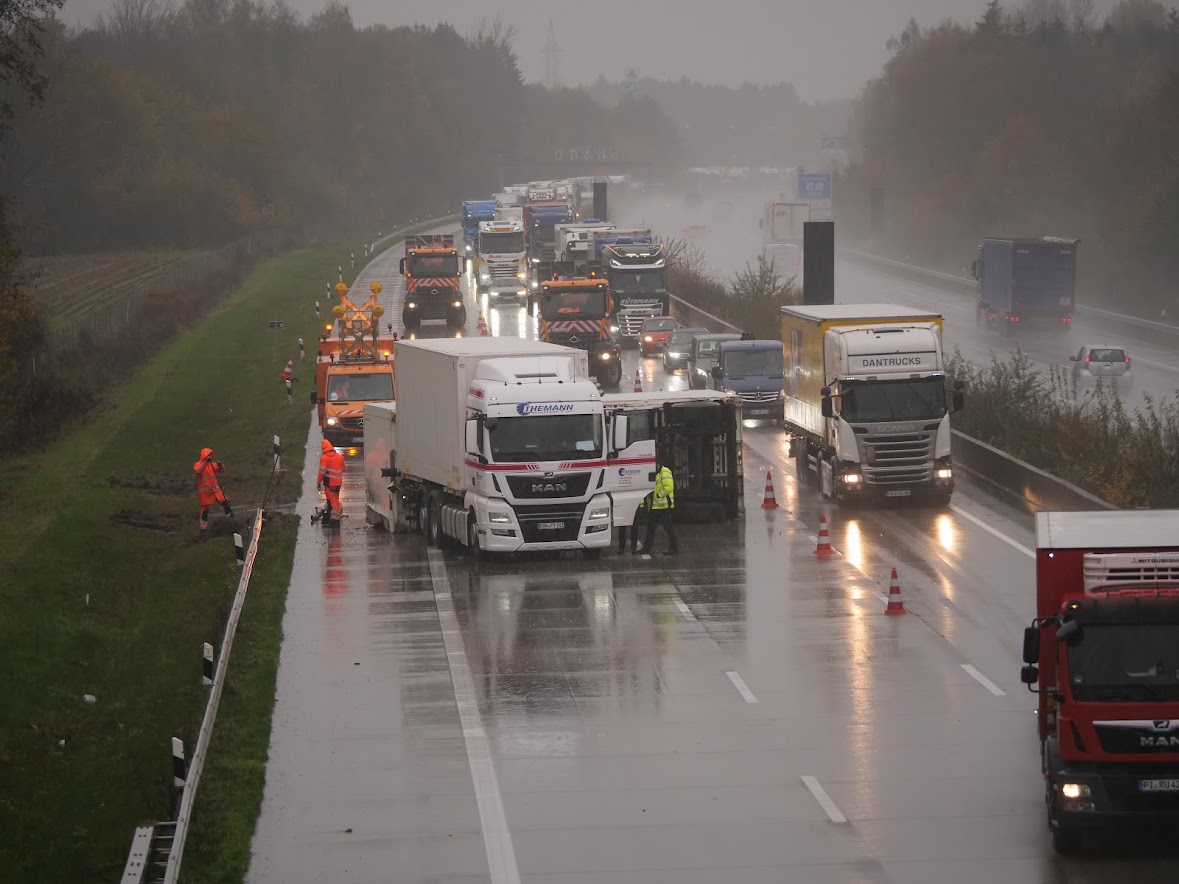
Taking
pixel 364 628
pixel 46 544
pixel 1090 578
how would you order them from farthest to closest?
pixel 46 544 < pixel 364 628 < pixel 1090 578

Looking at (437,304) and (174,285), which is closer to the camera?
(437,304)

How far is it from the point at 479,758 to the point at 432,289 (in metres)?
49.7

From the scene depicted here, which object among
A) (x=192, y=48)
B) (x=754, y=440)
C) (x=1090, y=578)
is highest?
(x=192, y=48)

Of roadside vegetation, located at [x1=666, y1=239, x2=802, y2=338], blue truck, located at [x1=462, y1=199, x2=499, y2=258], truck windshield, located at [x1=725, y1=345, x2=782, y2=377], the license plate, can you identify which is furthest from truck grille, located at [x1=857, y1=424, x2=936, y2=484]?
blue truck, located at [x1=462, y1=199, x2=499, y2=258]

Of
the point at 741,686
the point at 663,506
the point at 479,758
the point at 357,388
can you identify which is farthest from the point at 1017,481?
the point at 479,758

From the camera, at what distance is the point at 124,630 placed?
84.4 ft

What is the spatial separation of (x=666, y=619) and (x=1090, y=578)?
34.1ft

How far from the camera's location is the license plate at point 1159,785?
516 inches

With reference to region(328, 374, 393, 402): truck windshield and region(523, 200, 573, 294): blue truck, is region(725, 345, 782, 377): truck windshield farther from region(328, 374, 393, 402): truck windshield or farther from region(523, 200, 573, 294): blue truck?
region(523, 200, 573, 294): blue truck

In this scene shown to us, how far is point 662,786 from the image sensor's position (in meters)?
16.3

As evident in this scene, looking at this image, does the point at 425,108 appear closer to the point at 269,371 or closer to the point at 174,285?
the point at 174,285

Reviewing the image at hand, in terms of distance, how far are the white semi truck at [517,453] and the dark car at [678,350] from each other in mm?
26405

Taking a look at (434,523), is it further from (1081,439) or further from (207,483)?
(1081,439)

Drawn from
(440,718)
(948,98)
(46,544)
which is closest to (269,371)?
(46,544)
